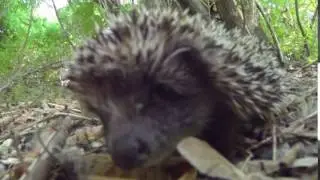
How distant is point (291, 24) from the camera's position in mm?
3475

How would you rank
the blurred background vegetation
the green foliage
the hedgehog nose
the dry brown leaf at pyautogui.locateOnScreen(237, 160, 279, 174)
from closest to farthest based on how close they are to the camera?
the hedgehog nose, the dry brown leaf at pyautogui.locateOnScreen(237, 160, 279, 174), the blurred background vegetation, the green foliage

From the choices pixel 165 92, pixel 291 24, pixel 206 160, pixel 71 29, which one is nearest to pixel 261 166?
pixel 206 160

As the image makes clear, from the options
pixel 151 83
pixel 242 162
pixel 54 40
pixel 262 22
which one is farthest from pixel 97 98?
pixel 262 22

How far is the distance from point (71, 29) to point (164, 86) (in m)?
1.57

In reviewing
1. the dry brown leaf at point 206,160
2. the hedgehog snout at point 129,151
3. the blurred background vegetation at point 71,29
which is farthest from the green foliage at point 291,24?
the hedgehog snout at point 129,151

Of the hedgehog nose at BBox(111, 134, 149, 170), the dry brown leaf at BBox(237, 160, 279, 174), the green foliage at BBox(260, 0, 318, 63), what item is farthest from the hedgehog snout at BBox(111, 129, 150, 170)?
the green foliage at BBox(260, 0, 318, 63)

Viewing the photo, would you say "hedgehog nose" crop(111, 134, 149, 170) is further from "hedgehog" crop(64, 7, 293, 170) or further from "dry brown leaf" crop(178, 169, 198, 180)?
"dry brown leaf" crop(178, 169, 198, 180)

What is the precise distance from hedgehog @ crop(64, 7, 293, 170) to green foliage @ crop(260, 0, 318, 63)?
4.70ft

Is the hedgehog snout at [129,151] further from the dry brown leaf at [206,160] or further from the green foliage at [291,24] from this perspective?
the green foliage at [291,24]

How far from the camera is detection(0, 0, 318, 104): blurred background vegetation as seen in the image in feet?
9.40

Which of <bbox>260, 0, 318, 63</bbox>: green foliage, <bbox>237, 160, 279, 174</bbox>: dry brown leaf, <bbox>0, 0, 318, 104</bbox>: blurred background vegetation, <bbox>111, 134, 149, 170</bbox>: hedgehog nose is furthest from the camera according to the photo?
<bbox>260, 0, 318, 63</bbox>: green foliage

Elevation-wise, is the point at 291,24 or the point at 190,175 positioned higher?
the point at 291,24

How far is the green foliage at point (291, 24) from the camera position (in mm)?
3188

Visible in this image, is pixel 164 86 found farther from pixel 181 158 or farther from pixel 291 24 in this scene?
pixel 291 24
